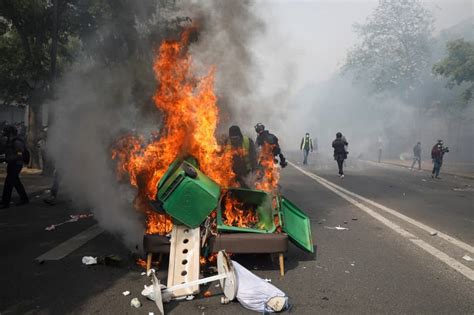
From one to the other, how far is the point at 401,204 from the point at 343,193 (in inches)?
79.3

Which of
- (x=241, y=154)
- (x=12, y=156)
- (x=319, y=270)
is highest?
(x=241, y=154)

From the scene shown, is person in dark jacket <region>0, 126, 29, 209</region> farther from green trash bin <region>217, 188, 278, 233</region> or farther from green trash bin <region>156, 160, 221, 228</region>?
green trash bin <region>156, 160, 221, 228</region>

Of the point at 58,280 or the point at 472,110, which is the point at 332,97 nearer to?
the point at 472,110

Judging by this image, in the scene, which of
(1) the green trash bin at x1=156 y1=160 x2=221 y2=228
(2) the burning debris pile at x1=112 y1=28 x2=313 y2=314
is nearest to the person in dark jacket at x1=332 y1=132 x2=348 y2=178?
(2) the burning debris pile at x1=112 y1=28 x2=313 y2=314

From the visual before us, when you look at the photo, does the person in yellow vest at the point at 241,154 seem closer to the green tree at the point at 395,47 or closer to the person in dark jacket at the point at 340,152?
the person in dark jacket at the point at 340,152

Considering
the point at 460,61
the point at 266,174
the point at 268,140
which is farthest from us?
the point at 460,61

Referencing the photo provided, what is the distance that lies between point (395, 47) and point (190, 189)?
4285 centimetres

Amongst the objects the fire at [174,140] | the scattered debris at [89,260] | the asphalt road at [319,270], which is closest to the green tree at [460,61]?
the asphalt road at [319,270]

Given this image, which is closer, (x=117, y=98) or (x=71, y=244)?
(x=71, y=244)

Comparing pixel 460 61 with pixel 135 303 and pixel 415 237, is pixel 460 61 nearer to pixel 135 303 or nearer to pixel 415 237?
pixel 415 237

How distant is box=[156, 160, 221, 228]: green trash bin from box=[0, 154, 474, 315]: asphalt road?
2.60ft

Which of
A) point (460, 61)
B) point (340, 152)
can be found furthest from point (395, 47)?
point (340, 152)

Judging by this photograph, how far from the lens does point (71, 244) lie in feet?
20.1

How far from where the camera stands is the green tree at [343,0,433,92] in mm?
40594
